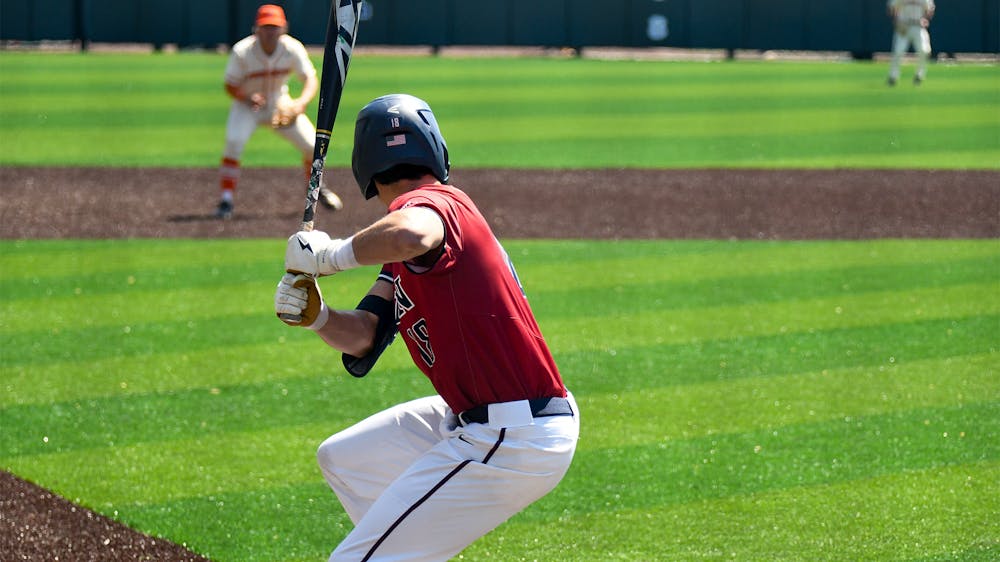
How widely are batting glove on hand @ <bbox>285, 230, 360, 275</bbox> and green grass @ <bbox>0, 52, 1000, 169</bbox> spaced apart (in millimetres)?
13257

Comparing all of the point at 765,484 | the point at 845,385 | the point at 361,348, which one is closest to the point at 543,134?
the point at 845,385

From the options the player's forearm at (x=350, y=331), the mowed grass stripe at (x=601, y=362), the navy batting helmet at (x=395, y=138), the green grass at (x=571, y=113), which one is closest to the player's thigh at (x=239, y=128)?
the green grass at (x=571, y=113)

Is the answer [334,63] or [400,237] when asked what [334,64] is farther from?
[400,237]

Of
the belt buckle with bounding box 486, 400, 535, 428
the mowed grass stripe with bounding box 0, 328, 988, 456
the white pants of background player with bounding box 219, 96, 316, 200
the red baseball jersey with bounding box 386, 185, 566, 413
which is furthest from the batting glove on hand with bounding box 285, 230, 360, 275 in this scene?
the white pants of background player with bounding box 219, 96, 316, 200

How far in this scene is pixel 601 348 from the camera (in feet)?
28.3

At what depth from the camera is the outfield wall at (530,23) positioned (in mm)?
35031

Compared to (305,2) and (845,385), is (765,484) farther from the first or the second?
(305,2)

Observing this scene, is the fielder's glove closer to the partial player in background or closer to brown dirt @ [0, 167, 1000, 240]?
brown dirt @ [0, 167, 1000, 240]

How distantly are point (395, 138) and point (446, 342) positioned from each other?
0.63 meters

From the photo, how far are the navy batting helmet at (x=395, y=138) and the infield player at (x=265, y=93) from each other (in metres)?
9.82

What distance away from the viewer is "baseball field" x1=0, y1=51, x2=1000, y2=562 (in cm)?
576

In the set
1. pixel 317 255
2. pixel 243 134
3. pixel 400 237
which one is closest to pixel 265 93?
pixel 243 134

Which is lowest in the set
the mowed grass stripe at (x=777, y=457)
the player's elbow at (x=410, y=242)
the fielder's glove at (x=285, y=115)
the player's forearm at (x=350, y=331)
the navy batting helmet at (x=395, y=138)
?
the mowed grass stripe at (x=777, y=457)

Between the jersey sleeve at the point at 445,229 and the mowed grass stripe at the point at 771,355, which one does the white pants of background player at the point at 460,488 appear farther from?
the mowed grass stripe at the point at 771,355
